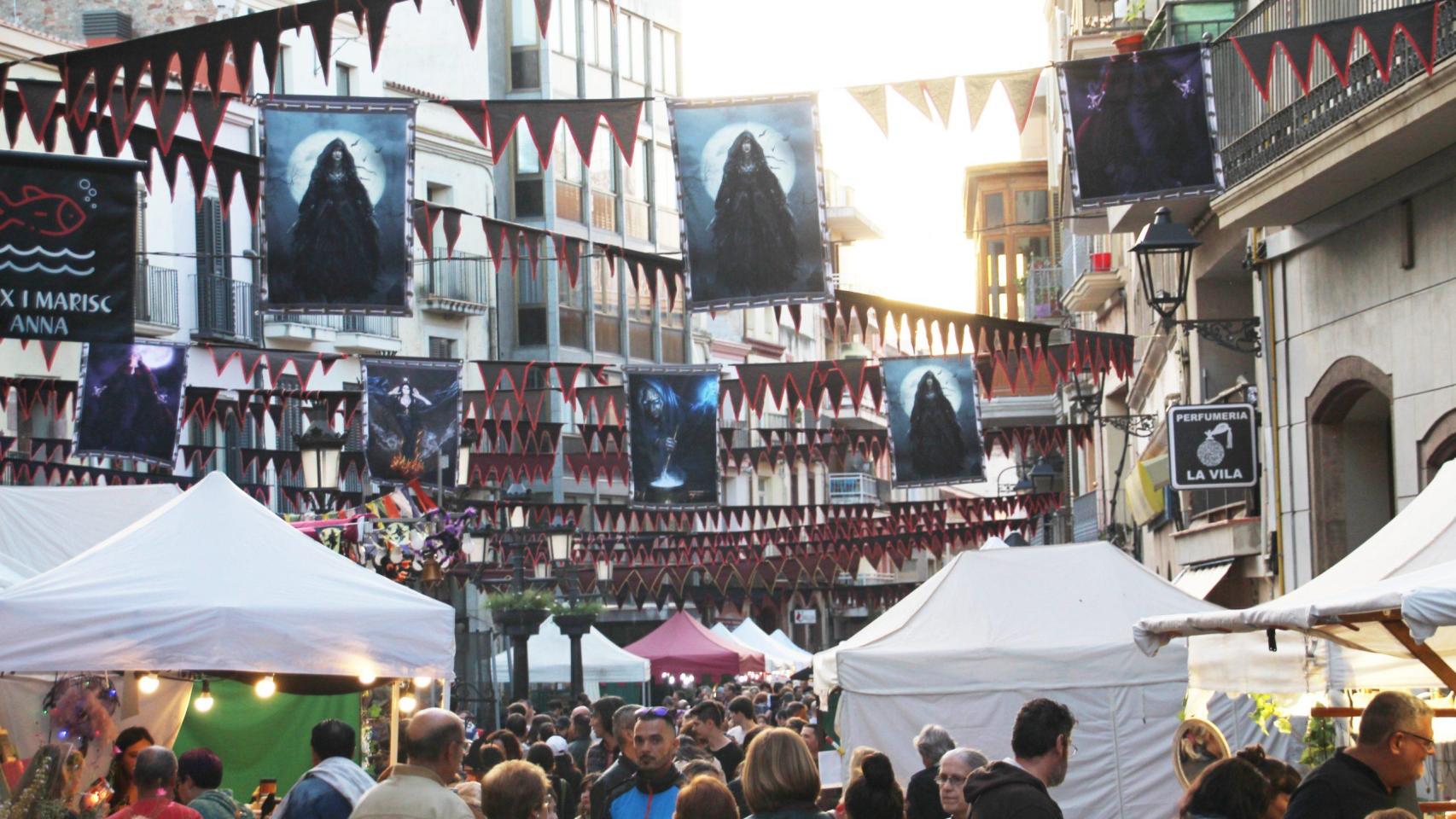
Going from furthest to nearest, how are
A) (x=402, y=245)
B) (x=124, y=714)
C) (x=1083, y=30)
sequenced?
(x=1083, y=30) < (x=402, y=245) < (x=124, y=714)

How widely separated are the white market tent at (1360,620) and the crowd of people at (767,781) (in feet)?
1.59

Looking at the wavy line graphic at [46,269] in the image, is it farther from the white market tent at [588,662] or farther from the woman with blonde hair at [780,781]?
the white market tent at [588,662]

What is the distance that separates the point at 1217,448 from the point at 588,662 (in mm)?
16367

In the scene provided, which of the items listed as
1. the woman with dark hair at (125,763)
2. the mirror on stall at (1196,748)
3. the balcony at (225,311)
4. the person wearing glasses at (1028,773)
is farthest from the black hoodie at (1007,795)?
the balcony at (225,311)

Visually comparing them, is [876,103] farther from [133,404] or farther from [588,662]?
[588,662]

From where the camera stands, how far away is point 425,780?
25.3ft

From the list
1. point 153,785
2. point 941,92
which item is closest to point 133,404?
point 941,92

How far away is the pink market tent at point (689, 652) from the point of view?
35156 mm

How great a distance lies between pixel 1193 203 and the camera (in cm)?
1955

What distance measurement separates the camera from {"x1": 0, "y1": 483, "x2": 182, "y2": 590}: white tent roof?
1355cm

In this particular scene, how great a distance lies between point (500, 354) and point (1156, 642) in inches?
1442

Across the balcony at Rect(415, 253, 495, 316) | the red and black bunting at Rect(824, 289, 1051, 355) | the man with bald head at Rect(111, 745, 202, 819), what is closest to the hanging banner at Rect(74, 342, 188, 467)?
the red and black bunting at Rect(824, 289, 1051, 355)

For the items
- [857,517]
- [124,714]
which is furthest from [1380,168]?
[857,517]

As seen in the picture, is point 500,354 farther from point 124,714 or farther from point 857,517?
point 124,714
